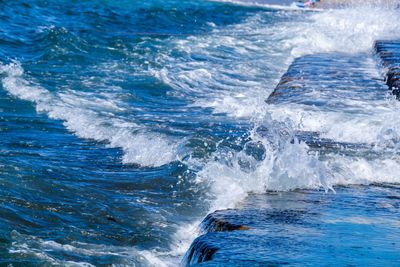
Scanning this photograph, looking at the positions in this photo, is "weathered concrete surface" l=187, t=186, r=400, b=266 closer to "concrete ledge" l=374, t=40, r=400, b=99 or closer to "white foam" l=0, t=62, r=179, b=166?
"white foam" l=0, t=62, r=179, b=166

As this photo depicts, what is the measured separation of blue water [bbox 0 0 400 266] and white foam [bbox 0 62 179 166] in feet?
0.07

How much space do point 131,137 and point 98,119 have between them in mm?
1450

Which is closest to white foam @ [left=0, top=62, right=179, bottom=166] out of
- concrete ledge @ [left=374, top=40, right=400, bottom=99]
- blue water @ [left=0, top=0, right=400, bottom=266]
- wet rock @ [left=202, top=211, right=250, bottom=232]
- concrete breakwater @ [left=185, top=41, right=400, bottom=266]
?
blue water @ [left=0, top=0, right=400, bottom=266]

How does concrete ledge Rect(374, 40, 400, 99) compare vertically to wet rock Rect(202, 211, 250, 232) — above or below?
above

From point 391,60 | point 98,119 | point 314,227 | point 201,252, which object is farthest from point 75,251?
point 391,60

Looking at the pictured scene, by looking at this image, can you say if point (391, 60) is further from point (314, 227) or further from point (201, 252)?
point (201, 252)

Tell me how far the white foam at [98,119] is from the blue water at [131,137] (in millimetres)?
21

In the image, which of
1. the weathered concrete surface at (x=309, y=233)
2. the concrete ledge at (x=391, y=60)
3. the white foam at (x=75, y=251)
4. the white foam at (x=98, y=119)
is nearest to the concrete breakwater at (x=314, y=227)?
the weathered concrete surface at (x=309, y=233)

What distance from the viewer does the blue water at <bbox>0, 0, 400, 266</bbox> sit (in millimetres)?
6348

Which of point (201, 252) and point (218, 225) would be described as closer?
point (201, 252)

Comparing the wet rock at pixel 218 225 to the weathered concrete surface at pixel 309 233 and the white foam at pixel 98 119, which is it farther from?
the white foam at pixel 98 119

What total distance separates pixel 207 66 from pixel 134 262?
12230 millimetres

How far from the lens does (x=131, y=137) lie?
9.74 metres

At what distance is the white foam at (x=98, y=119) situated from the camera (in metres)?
8.94
